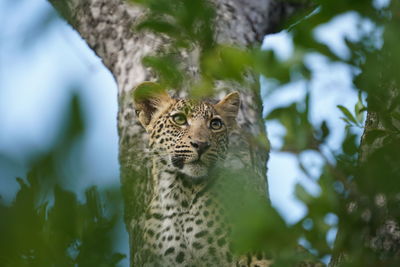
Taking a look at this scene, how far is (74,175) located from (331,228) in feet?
1.83

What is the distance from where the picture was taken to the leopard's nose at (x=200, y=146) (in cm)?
510

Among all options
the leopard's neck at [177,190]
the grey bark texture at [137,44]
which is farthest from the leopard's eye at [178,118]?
the leopard's neck at [177,190]

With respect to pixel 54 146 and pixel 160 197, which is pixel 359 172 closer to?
pixel 54 146

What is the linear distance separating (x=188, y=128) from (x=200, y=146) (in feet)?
1.24

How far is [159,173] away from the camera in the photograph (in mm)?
5375

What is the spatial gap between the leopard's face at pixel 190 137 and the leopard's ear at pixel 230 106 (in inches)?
1.9

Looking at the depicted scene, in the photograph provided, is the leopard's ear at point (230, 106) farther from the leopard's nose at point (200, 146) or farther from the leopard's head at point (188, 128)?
the leopard's nose at point (200, 146)

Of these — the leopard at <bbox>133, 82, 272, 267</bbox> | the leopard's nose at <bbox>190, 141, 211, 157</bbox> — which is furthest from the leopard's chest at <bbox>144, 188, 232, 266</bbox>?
the leopard's nose at <bbox>190, 141, 211, 157</bbox>

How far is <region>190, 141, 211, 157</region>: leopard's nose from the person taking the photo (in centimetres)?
510

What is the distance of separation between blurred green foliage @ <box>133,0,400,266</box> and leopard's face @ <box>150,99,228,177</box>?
365cm

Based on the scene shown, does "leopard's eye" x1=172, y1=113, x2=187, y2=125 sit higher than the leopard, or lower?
higher

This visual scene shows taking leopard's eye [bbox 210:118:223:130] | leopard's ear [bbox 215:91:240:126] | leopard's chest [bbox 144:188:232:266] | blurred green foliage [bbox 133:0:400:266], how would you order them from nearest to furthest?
blurred green foliage [bbox 133:0:400:266] → leopard's chest [bbox 144:188:232:266] → leopard's ear [bbox 215:91:240:126] → leopard's eye [bbox 210:118:223:130]

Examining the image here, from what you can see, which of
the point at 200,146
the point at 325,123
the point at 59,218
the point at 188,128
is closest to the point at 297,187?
the point at 325,123

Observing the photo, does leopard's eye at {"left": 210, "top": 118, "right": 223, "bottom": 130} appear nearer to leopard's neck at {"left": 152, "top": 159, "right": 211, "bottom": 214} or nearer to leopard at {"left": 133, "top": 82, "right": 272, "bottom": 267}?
leopard at {"left": 133, "top": 82, "right": 272, "bottom": 267}
